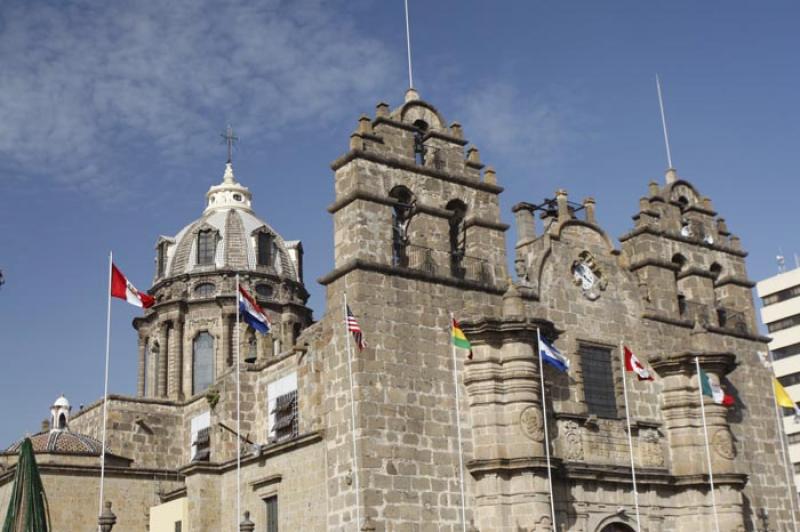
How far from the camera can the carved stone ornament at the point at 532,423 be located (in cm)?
2677

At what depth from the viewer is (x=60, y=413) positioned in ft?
135

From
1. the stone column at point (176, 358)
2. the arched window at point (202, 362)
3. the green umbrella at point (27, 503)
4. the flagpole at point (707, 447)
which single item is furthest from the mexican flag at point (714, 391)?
the stone column at point (176, 358)

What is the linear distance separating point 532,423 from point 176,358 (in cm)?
2392

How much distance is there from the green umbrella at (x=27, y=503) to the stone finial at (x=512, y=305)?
1323 centimetres

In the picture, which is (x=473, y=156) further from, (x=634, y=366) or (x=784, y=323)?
(x=784, y=323)

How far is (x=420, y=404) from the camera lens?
26.4m

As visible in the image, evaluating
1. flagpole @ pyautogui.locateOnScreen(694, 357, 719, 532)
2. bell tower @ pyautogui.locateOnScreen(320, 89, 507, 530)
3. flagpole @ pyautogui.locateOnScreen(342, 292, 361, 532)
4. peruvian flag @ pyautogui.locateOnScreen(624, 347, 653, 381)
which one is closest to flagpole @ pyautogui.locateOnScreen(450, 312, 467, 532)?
bell tower @ pyautogui.locateOnScreen(320, 89, 507, 530)

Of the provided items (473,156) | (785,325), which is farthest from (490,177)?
(785,325)

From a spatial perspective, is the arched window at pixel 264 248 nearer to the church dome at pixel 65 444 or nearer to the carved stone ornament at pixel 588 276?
the church dome at pixel 65 444

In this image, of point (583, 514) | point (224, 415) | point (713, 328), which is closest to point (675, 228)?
point (713, 328)

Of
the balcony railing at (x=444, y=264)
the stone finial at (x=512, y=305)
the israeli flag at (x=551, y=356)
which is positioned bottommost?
the israeli flag at (x=551, y=356)

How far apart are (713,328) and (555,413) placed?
29.5ft

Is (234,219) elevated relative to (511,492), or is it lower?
elevated

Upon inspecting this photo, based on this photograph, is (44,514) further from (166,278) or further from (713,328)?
(166,278)
